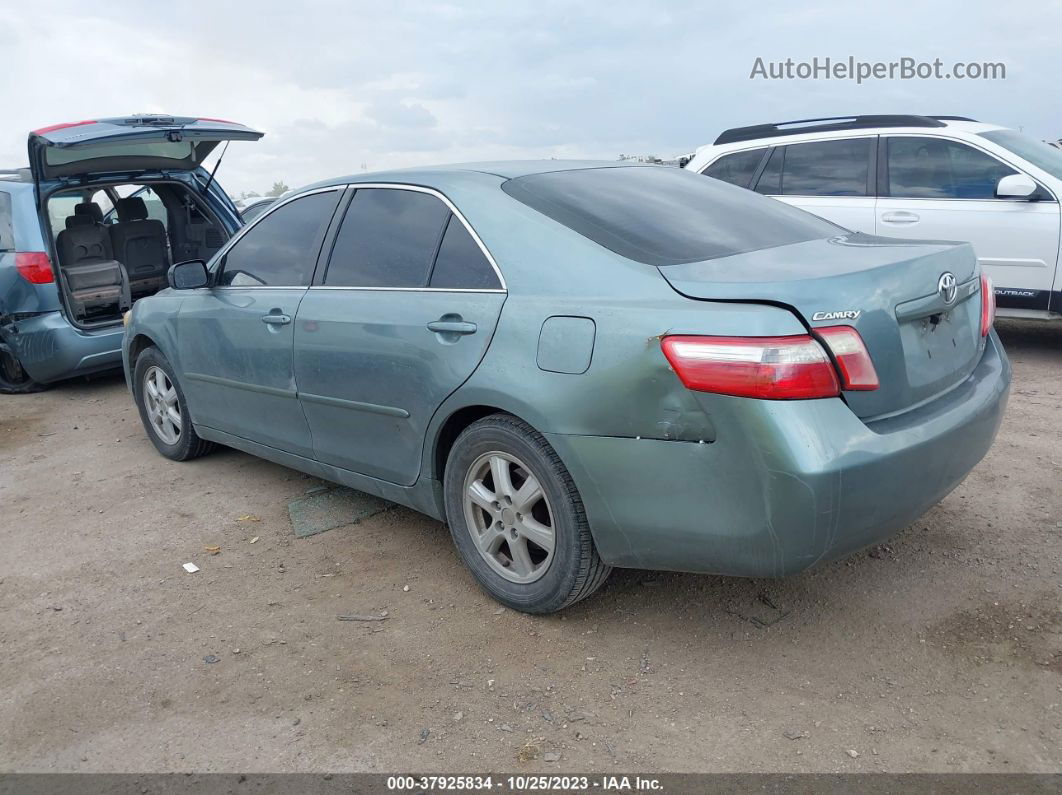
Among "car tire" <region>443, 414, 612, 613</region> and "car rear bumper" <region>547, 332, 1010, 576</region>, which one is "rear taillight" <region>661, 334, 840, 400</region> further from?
"car tire" <region>443, 414, 612, 613</region>

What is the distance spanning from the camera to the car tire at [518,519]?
3.00 m

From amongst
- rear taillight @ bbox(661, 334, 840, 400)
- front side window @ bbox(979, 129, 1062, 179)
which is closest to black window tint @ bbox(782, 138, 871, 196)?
front side window @ bbox(979, 129, 1062, 179)

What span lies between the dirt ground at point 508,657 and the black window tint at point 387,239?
1.18 metres

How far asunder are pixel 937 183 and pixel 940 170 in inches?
3.9

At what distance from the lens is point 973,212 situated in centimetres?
679

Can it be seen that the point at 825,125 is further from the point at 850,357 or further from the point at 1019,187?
the point at 850,357

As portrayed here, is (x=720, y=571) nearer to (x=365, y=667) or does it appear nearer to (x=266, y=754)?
(x=365, y=667)

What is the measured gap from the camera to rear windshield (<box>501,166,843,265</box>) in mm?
3070

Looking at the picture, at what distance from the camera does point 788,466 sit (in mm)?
2500

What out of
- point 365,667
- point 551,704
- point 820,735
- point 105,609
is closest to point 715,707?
point 820,735

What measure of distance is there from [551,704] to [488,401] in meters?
1.00

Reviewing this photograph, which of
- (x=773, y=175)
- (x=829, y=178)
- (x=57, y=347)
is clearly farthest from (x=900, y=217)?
(x=57, y=347)

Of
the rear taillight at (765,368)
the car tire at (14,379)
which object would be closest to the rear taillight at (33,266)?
the car tire at (14,379)

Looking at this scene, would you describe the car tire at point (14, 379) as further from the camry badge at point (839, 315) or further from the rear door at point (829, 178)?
the camry badge at point (839, 315)
